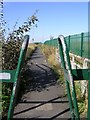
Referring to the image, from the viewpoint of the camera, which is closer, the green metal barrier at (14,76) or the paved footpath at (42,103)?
the green metal barrier at (14,76)

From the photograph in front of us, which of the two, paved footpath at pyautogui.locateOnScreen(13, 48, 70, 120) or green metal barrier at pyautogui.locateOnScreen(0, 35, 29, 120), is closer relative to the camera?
green metal barrier at pyautogui.locateOnScreen(0, 35, 29, 120)

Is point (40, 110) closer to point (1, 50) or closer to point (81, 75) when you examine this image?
point (1, 50)

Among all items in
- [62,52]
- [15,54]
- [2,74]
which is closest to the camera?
[2,74]

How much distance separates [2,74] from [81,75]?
105 cm

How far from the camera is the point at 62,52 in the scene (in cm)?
416

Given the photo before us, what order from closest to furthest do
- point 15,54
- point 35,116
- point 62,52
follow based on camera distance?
point 62,52, point 35,116, point 15,54

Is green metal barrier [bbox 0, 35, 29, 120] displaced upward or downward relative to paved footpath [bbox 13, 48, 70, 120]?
upward

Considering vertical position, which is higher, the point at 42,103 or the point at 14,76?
the point at 14,76

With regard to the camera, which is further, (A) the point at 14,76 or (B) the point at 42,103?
(B) the point at 42,103

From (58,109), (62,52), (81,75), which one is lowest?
(58,109)

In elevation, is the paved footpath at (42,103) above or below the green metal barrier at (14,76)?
below

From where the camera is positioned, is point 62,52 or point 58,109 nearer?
point 62,52

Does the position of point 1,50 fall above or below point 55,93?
above

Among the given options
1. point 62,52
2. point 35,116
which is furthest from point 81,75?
point 35,116
